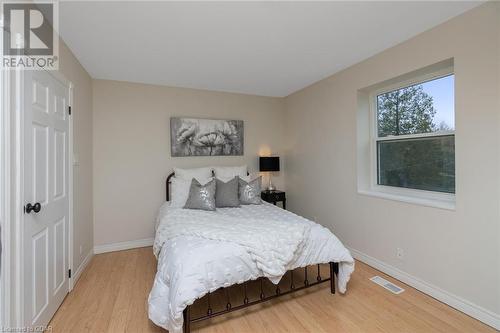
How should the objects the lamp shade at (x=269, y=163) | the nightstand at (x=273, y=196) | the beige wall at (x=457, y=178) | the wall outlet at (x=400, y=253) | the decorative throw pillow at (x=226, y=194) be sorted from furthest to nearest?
the lamp shade at (x=269, y=163), the nightstand at (x=273, y=196), the decorative throw pillow at (x=226, y=194), the wall outlet at (x=400, y=253), the beige wall at (x=457, y=178)

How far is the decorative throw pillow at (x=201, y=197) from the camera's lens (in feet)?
9.98

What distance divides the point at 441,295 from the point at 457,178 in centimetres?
108

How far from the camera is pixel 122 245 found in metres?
3.60

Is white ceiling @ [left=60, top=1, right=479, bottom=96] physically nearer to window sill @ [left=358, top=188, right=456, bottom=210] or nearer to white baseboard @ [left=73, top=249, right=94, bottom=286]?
window sill @ [left=358, top=188, right=456, bottom=210]

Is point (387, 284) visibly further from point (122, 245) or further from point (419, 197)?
point (122, 245)

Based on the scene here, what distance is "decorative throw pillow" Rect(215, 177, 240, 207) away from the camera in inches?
128

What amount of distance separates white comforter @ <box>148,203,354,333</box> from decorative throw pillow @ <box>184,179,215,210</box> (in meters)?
0.45

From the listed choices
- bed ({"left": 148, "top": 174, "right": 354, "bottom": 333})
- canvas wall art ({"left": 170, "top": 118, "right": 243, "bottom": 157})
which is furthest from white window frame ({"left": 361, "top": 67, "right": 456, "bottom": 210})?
canvas wall art ({"left": 170, "top": 118, "right": 243, "bottom": 157})

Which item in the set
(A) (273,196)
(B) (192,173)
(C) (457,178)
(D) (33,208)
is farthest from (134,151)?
(C) (457,178)

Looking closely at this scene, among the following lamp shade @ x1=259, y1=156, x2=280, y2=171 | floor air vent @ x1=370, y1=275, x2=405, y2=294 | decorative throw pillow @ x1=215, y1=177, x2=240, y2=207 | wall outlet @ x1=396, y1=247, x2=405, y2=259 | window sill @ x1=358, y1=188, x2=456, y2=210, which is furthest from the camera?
lamp shade @ x1=259, y1=156, x2=280, y2=171

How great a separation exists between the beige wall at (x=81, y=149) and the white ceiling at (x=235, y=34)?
0.18 m

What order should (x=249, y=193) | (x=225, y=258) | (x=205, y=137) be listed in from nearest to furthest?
(x=225, y=258)
(x=249, y=193)
(x=205, y=137)

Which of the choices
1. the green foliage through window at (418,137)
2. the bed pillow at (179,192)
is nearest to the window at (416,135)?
the green foliage through window at (418,137)

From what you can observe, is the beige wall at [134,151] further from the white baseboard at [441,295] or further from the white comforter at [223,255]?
the white baseboard at [441,295]
